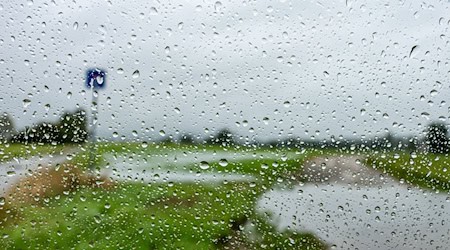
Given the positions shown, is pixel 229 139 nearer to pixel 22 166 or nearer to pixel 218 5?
pixel 218 5

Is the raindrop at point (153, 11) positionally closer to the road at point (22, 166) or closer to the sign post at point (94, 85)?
the sign post at point (94, 85)

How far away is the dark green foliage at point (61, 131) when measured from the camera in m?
1.37

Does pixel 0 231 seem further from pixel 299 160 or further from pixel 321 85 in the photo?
pixel 321 85

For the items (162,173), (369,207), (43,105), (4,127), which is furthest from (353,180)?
(4,127)

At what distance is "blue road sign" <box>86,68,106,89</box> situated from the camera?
1362mm

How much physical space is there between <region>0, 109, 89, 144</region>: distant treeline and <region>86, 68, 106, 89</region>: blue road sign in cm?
10

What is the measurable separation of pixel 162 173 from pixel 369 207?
72 centimetres

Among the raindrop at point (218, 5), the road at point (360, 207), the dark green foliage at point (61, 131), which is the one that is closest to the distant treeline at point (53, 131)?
the dark green foliage at point (61, 131)

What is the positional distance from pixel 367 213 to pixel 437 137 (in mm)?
342

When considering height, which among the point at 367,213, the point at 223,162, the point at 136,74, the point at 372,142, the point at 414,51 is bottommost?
the point at 367,213

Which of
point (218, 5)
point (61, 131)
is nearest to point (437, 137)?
point (218, 5)

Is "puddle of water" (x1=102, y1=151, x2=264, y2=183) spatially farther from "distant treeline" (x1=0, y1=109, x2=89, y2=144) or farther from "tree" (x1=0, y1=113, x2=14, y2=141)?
"tree" (x1=0, y1=113, x2=14, y2=141)

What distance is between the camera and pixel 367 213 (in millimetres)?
1400

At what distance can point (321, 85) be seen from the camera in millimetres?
1357
